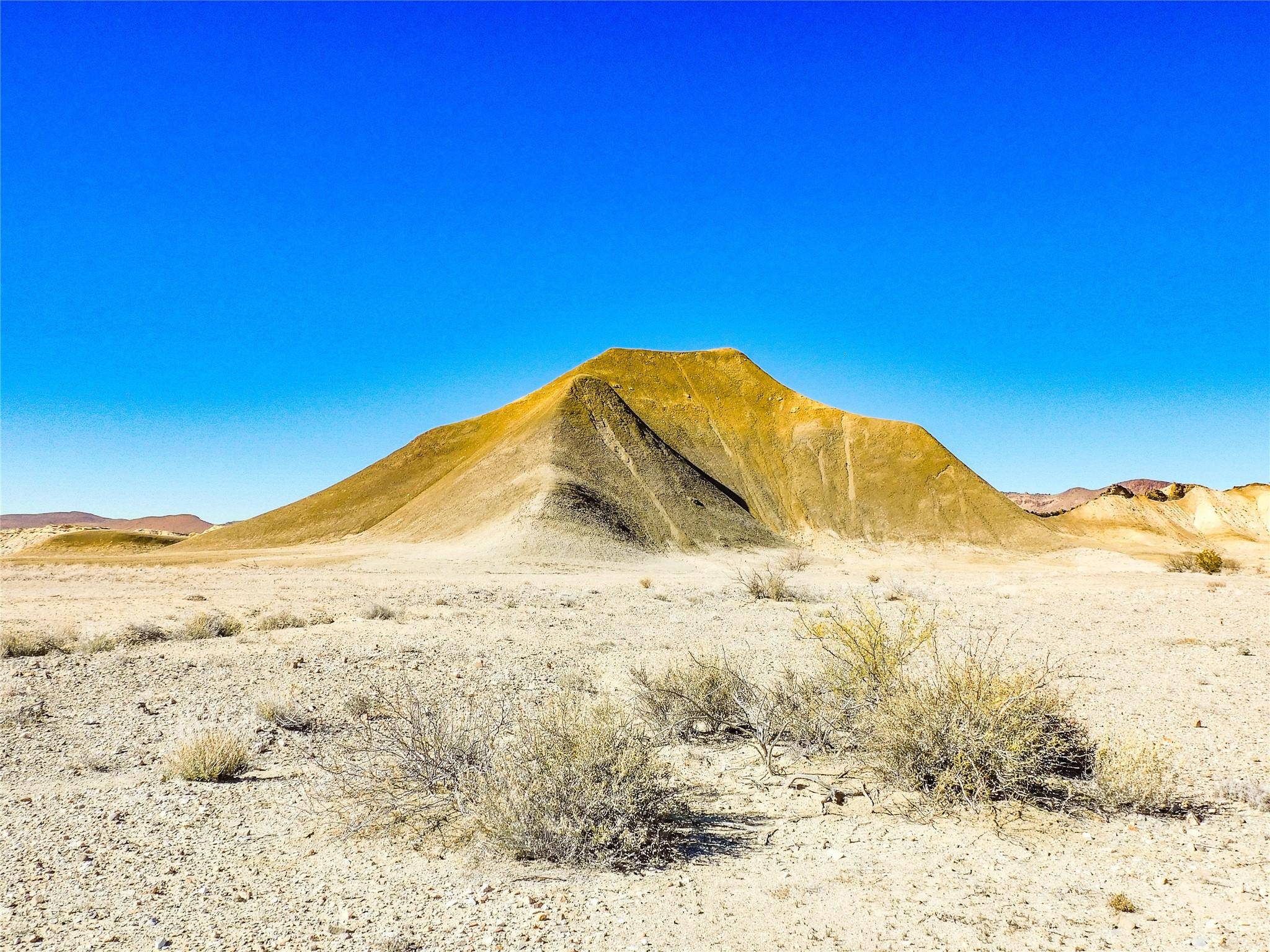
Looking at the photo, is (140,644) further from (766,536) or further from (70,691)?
(766,536)

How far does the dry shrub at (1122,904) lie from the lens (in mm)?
4004

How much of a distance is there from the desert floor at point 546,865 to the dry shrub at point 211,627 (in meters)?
1.01

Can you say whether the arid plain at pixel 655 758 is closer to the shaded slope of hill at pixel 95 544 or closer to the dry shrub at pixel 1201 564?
the dry shrub at pixel 1201 564

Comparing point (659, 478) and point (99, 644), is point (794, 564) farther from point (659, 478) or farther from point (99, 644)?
point (99, 644)

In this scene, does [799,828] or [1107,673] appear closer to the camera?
[799,828]

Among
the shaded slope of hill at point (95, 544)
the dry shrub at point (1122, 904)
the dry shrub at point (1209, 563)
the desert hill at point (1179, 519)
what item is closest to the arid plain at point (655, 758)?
the dry shrub at point (1122, 904)

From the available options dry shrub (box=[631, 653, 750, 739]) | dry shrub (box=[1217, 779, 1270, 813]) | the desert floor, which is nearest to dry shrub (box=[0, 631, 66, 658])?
the desert floor

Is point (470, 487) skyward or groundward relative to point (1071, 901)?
skyward

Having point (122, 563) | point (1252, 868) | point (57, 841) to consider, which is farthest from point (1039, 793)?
point (122, 563)

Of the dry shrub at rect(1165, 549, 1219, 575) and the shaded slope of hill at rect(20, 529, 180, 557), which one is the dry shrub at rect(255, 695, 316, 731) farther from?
the shaded slope of hill at rect(20, 529, 180, 557)

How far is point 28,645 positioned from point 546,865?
1008 centimetres

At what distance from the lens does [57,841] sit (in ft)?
16.1

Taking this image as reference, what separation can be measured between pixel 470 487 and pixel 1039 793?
52485mm

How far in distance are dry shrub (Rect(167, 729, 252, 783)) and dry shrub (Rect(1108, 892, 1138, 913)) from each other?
621 cm
